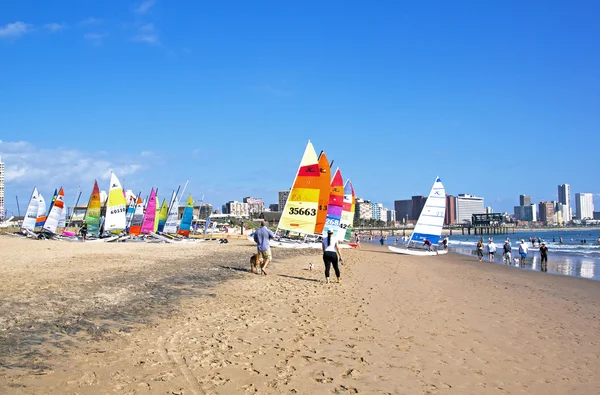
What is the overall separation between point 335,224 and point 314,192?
803 cm

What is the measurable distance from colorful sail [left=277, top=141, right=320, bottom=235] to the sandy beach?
11284 mm

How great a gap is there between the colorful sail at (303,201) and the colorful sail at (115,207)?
51.3 feet

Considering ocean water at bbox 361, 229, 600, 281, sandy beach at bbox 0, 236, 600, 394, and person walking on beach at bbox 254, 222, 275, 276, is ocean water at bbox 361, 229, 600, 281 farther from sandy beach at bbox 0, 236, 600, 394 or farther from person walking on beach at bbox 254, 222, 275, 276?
person walking on beach at bbox 254, 222, 275, 276

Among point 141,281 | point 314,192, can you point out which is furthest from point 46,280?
point 314,192

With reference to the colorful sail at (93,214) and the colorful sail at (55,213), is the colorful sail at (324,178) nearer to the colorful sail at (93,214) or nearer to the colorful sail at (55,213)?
the colorful sail at (93,214)

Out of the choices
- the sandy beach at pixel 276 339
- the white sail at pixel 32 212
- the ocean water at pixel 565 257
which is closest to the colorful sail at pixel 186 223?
the white sail at pixel 32 212

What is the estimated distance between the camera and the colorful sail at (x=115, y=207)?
33969mm

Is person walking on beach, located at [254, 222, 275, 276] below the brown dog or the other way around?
the other way around

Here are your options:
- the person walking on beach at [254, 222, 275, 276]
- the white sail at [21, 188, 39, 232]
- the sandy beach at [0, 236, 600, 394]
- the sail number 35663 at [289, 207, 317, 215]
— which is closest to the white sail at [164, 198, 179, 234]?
the white sail at [21, 188, 39, 232]

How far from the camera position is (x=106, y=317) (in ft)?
24.9

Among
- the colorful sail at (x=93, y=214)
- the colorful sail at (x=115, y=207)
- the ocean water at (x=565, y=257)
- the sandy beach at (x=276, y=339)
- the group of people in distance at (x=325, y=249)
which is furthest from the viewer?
the colorful sail at (x=93, y=214)

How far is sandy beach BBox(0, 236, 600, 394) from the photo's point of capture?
5.06 metres

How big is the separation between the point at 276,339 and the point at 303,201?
17.3 m

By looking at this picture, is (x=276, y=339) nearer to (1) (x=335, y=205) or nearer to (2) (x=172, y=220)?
(1) (x=335, y=205)
